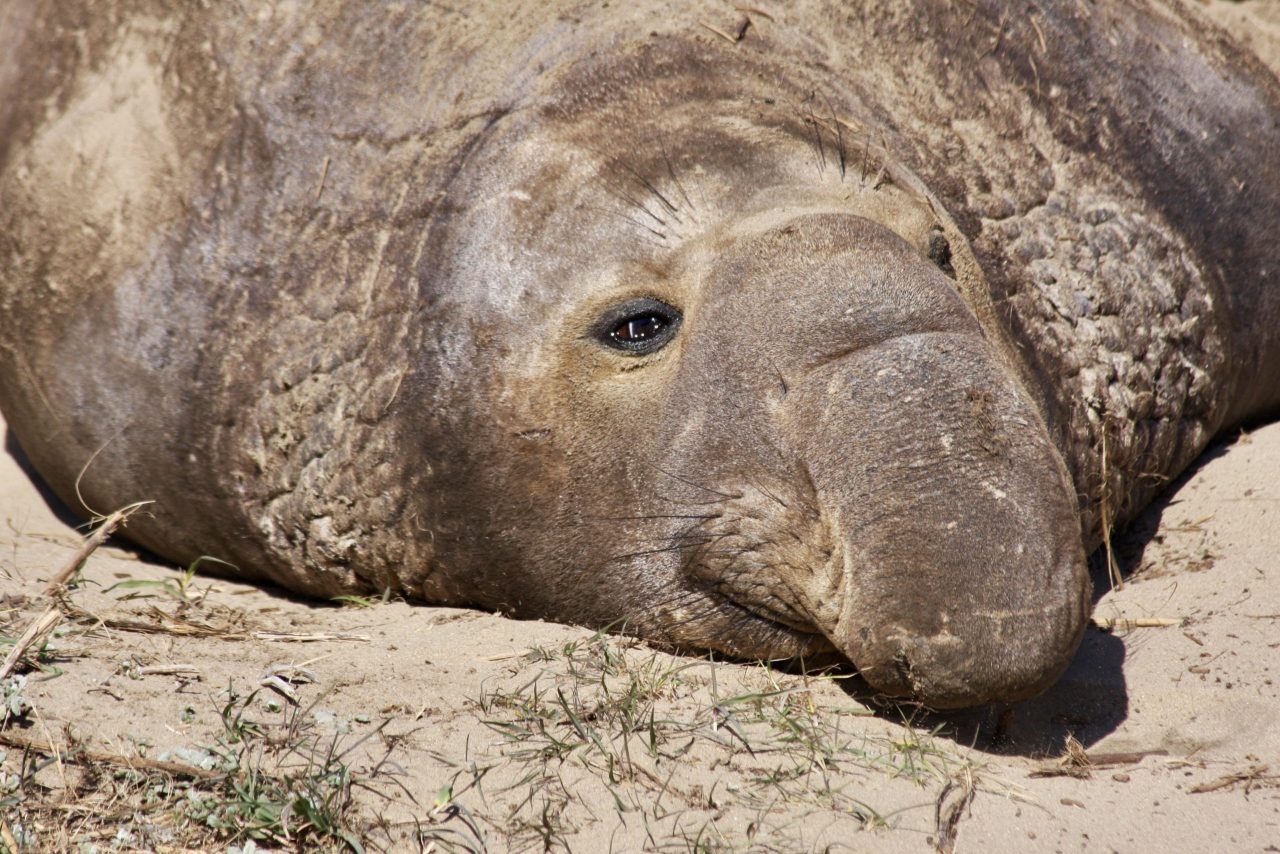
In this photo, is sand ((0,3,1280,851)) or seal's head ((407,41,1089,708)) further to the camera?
seal's head ((407,41,1089,708))

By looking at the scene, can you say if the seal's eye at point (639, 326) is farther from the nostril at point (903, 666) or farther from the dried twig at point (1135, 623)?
the dried twig at point (1135, 623)

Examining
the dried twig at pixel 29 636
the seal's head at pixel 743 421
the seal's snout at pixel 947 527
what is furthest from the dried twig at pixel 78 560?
the seal's snout at pixel 947 527

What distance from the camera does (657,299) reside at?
11.0 feet

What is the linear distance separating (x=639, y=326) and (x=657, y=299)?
8cm

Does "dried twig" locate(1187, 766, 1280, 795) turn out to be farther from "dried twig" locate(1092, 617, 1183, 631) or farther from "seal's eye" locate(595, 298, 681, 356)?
"seal's eye" locate(595, 298, 681, 356)

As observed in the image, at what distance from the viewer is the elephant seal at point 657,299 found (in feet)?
9.98

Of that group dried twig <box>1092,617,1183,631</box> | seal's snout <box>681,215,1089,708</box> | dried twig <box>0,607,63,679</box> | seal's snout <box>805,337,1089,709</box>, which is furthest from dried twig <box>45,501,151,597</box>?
dried twig <box>1092,617,1183,631</box>

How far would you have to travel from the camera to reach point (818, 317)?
311 cm

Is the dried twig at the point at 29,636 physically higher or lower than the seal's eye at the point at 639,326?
lower

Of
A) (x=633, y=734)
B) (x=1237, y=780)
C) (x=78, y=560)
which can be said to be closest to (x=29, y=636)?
(x=78, y=560)

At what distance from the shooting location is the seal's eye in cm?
336

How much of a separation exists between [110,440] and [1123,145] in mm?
3298

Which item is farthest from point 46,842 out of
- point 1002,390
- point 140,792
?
point 1002,390

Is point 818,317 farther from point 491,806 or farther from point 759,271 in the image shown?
point 491,806
